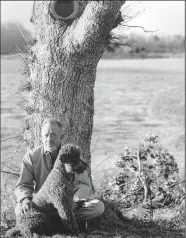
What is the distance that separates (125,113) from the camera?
34500mm

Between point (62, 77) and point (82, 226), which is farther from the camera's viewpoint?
point (62, 77)

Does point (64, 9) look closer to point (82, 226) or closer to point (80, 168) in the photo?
point (80, 168)

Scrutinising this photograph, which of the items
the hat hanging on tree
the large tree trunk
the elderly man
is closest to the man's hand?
the elderly man

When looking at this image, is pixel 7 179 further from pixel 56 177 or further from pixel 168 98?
pixel 168 98

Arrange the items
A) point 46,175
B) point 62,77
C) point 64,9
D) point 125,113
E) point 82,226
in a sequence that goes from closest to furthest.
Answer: point 46,175 → point 82,226 → point 62,77 → point 64,9 → point 125,113

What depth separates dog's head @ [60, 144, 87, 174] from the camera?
17.9 feet

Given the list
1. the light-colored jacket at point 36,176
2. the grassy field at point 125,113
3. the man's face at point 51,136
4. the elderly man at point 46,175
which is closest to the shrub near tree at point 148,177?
the grassy field at point 125,113

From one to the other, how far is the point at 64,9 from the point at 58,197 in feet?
10.5

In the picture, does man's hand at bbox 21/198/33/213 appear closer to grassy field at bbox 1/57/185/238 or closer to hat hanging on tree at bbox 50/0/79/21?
grassy field at bbox 1/57/185/238

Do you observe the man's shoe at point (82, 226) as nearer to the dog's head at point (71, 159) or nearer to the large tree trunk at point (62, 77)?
the dog's head at point (71, 159)

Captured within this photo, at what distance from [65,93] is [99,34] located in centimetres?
115

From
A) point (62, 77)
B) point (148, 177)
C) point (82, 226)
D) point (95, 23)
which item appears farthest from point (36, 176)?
point (148, 177)

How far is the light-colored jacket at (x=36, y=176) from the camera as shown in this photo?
581 cm

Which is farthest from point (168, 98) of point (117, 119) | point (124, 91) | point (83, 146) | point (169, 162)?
point (83, 146)
